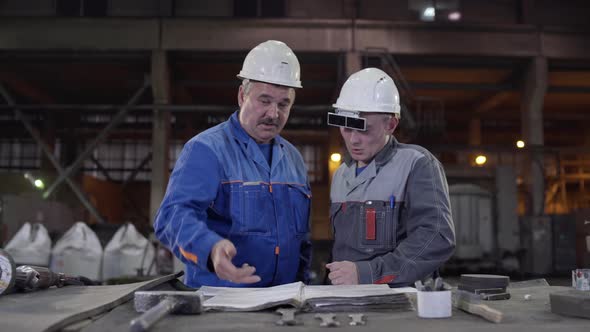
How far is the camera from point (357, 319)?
1.57 meters

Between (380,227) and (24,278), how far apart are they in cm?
157

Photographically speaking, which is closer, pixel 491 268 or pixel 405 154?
pixel 405 154

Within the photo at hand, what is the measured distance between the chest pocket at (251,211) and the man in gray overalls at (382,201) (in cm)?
39

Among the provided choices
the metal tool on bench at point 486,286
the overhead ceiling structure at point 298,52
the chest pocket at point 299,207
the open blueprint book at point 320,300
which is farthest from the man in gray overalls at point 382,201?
the overhead ceiling structure at point 298,52

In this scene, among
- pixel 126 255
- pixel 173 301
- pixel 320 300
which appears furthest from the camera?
pixel 126 255

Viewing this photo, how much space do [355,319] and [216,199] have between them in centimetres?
119

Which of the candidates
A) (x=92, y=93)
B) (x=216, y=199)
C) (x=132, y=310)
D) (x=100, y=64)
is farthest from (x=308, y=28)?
(x=132, y=310)

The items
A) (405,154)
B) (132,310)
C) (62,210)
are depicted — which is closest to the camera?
(132,310)

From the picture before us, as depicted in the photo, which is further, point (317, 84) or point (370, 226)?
point (317, 84)

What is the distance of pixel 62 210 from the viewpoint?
1179cm

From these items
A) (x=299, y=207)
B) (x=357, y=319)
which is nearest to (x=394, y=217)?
(x=299, y=207)

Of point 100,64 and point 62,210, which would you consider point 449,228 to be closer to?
point 62,210

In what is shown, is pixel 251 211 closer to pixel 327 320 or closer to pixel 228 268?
pixel 228 268

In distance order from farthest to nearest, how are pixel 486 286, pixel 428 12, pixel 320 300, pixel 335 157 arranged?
pixel 335 157 → pixel 428 12 → pixel 486 286 → pixel 320 300
